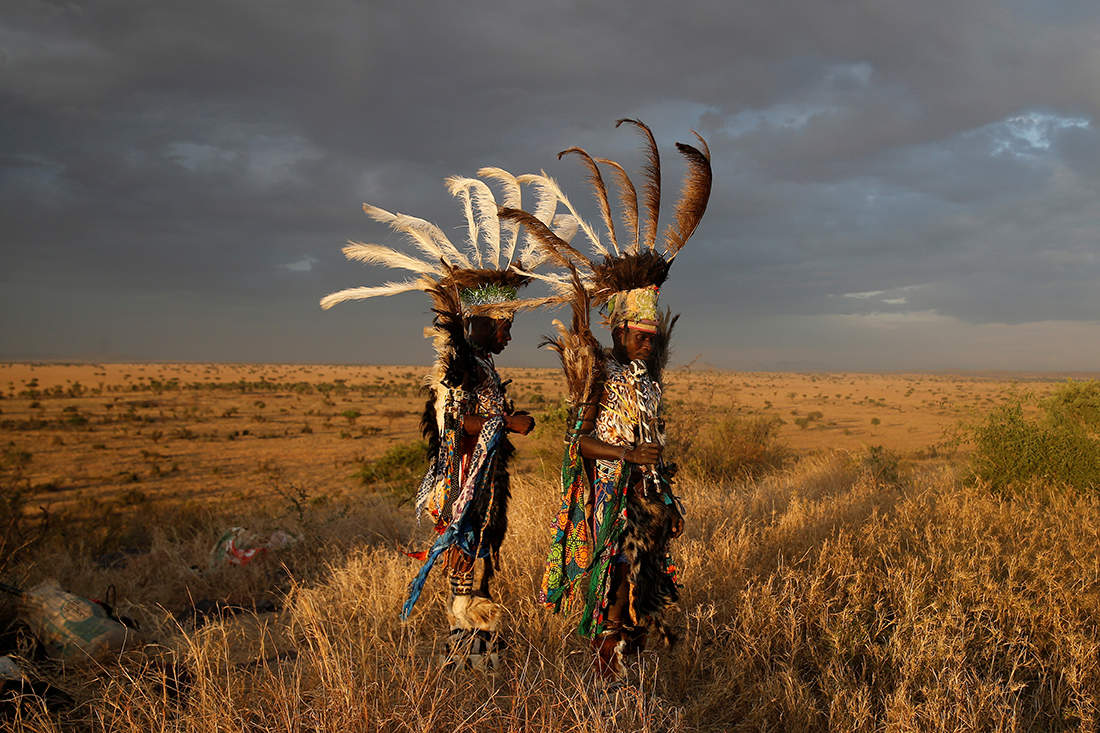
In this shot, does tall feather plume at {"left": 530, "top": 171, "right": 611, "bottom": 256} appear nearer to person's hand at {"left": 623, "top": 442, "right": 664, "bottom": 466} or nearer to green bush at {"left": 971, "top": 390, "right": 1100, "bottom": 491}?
person's hand at {"left": 623, "top": 442, "right": 664, "bottom": 466}

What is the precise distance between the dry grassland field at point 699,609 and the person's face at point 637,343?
161 centimetres

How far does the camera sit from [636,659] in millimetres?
3393

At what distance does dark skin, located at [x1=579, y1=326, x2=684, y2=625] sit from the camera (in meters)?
3.18

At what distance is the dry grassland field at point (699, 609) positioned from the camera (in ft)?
9.12

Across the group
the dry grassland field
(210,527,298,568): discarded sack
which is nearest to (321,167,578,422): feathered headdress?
the dry grassland field

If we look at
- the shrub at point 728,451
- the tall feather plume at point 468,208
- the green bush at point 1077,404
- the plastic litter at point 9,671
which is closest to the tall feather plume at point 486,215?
the tall feather plume at point 468,208

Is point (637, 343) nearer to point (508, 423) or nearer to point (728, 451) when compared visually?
point (508, 423)

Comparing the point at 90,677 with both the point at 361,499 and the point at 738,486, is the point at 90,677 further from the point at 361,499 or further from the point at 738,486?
the point at 738,486

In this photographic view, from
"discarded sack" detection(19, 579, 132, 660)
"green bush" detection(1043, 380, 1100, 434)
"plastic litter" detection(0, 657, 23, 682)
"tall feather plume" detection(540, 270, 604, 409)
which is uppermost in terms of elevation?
"tall feather plume" detection(540, 270, 604, 409)

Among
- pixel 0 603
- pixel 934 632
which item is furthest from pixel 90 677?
pixel 934 632

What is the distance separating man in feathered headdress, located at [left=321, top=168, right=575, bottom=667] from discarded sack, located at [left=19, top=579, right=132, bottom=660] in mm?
2261

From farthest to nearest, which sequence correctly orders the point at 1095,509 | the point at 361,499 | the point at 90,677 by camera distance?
the point at 361,499, the point at 1095,509, the point at 90,677

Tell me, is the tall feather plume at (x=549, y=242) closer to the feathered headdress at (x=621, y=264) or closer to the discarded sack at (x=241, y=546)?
the feathered headdress at (x=621, y=264)

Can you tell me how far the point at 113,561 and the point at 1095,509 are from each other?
10.8 m
